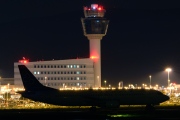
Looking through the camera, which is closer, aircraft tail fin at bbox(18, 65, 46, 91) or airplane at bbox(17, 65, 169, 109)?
airplane at bbox(17, 65, 169, 109)

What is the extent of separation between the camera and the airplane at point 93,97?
3583 inches

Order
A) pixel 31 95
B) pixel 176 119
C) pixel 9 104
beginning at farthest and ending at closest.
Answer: pixel 9 104
pixel 31 95
pixel 176 119

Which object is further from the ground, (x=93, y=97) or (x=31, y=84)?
(x=31, y=84)

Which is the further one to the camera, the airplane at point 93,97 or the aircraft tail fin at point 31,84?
the aircraft tail fin at point 31,84

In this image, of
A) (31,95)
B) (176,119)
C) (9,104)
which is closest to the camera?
(176,119)

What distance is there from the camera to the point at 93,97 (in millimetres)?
91125

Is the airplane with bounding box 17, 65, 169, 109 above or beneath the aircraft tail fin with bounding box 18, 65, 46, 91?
beneath

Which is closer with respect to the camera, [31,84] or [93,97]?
[93,97]

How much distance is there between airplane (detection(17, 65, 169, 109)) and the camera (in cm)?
9100

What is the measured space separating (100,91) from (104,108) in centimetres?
312

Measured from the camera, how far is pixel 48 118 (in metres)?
70.9

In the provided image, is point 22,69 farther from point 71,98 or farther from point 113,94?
point 113,94

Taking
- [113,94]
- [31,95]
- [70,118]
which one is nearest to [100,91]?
[113,94]

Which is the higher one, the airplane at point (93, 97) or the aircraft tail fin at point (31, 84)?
the aircraft tail fin at point (31, 84)
